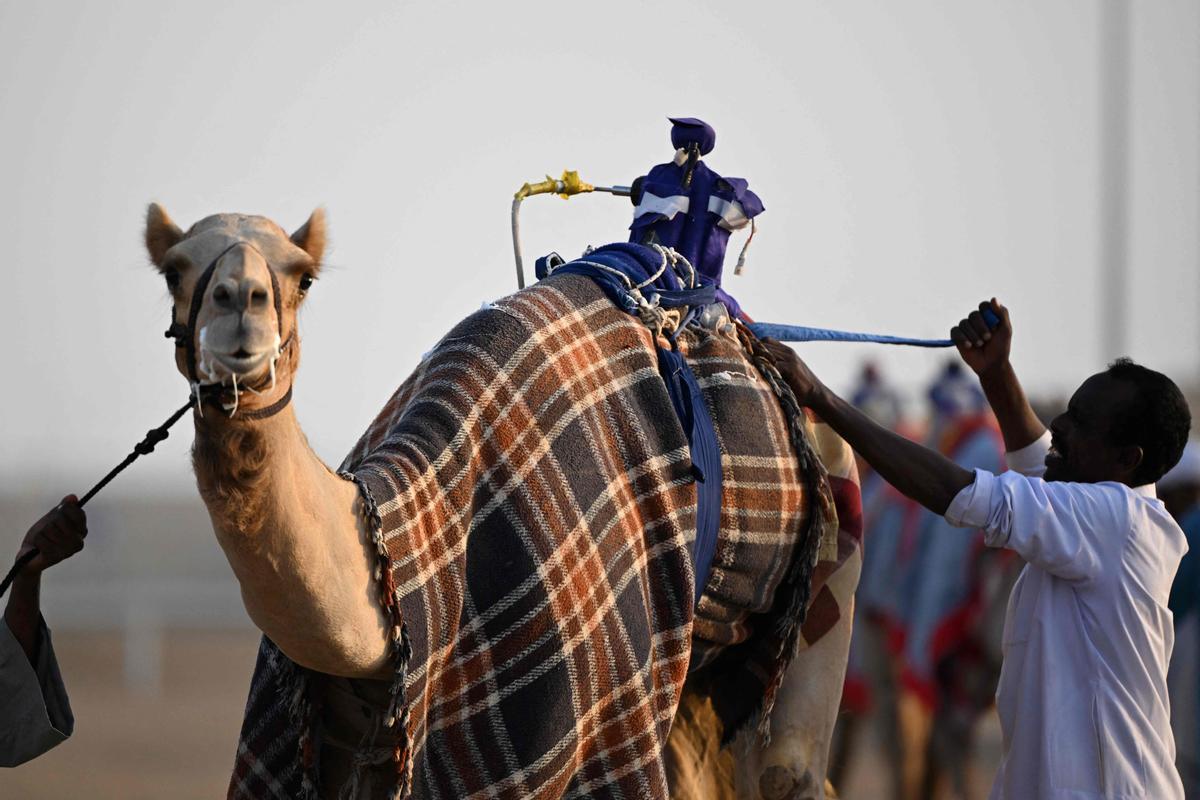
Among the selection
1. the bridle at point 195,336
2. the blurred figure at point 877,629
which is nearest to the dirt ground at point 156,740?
the blurred figure at point 877,629

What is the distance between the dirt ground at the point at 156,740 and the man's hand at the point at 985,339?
5577 millimetres

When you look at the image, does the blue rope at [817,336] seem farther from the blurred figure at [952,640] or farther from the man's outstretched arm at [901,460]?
the blurred figure at [952,640]

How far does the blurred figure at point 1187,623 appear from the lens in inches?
291

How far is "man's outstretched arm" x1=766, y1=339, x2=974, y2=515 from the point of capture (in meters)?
4.46

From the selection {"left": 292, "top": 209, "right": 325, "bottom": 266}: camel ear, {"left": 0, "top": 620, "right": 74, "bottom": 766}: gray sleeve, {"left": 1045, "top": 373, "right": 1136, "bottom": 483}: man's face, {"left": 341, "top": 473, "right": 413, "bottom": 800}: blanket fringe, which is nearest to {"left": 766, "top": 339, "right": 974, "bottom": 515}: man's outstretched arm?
{"left": 1045, "top": 373, "right": 1136, "bottom": 483}: man's face

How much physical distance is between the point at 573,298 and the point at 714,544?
782 mm

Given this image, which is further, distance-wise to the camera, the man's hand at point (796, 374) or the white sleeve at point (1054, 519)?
the man's hand at point (796, 374)

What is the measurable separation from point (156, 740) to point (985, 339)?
11.3 meters

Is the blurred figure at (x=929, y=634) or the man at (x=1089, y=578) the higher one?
the man at (x=1089, y=578)

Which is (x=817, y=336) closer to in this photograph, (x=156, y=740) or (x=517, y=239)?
(x=517, y=239)

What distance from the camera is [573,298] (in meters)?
4.70

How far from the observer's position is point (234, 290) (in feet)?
10.5

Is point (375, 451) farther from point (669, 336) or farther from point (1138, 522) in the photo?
point (1138, 522)

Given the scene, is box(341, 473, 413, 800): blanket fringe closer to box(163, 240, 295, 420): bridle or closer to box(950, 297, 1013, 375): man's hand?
box(163, 240, 295, 420): bridle
